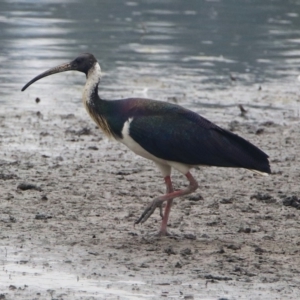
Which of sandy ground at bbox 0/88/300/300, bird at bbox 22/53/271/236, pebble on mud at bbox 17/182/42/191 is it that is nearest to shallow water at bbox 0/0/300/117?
sandy ground at bbox 0/88/300/300

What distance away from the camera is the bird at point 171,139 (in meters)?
7.58

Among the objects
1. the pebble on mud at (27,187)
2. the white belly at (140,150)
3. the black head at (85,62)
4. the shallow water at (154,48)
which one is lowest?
the shallow water at (154,48)

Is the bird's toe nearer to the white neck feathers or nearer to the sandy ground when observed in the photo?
the sandy ground

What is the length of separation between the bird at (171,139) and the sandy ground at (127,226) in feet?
1.50

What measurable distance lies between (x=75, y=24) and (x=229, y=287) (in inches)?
599

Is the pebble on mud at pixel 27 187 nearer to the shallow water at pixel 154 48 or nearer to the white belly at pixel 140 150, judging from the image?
the white belly at pixel 140 150

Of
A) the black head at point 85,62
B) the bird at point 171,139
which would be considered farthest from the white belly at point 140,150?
the black head at point 85,62

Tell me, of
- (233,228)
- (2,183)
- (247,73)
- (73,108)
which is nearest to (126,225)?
(233,228)

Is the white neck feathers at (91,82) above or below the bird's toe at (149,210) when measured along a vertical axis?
above

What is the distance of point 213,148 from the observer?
25.0 ft

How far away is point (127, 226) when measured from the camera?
7.88 m

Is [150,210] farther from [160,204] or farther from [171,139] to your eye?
[171,139]

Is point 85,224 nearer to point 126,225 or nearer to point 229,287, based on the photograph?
point 126,225

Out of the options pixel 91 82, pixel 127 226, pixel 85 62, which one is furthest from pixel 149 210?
pixel 85 62
